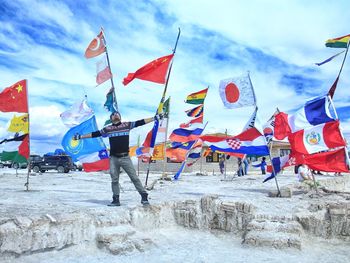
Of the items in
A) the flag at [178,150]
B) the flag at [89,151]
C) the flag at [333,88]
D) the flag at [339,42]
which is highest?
the flag at [339,42]

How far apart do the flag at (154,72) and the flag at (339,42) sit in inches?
188

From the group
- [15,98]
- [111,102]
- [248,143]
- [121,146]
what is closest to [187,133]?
[111,102]

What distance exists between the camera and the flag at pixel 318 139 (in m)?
9.93

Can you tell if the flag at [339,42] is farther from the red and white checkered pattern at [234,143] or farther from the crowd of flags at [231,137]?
the red and white checkered pattern at [234,143]

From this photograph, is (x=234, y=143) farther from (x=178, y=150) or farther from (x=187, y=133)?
(x=178, y=150)

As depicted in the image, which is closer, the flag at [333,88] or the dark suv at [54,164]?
the flag at [333,88]

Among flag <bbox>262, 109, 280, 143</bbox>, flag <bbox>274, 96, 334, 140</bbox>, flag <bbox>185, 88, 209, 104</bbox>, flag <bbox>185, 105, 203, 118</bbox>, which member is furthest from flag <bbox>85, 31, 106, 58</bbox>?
flag <bbox>262, 109, 280, 143</bbox>

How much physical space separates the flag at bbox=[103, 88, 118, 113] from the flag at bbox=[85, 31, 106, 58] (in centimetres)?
141

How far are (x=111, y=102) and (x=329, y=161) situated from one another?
6.80 metres

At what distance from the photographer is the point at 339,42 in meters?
10.8

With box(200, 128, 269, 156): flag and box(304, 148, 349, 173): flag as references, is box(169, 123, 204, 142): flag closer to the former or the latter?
box(200, 128, 269, 156): flag

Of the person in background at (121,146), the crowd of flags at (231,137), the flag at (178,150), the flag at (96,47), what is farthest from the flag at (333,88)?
the flag at (178,150)

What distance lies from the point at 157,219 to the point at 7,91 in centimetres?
668

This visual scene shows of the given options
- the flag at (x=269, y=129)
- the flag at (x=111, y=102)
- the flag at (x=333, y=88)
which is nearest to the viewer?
the flag at (x=333, y=88)
